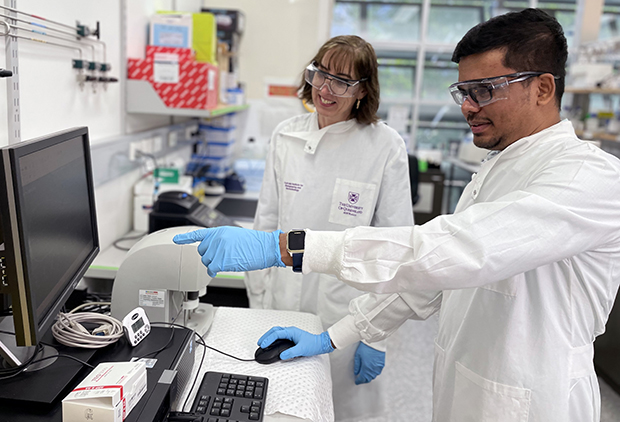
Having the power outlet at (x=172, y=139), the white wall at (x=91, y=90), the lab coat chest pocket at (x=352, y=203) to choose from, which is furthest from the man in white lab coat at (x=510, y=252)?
the power outlet at (x=172, y=139)

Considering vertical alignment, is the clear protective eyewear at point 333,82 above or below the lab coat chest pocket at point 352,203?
above

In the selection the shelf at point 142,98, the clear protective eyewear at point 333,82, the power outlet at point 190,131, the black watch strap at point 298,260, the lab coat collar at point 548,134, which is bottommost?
the black watch strap at point 298,260

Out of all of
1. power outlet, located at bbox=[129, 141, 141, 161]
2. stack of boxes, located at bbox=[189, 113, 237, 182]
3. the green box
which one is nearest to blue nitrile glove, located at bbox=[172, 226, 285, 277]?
power outlet, located at bbox=[129, 141, 141, 161]

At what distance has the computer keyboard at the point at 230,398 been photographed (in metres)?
0.92

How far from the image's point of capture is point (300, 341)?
1.19 meters

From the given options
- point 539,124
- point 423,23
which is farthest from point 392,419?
point 423,23

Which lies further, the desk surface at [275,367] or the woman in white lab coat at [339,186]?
the woman in white lab coat at [339,186]

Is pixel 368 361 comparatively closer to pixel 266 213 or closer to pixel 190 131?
pixel 266 213

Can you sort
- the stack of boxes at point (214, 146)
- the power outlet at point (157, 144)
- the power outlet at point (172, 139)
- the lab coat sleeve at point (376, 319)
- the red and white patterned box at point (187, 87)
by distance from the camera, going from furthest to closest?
the stack of boxes at point (214, 146) → the power outlet at point (172, 139) → the power outlet at point (157, 144) → the red and white patterned box at point (187, 87) → the lab coat sleeve at point (376, 319)

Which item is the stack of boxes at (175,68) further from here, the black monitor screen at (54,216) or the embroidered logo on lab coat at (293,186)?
the black monitor screen at (54,216)

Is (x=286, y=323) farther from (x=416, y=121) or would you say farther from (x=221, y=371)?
(x=416, y=121)

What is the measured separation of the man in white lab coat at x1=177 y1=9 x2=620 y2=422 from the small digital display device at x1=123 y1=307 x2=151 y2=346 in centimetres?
22

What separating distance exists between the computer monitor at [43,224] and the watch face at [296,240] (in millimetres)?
432

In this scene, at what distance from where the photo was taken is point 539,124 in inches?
42.0
